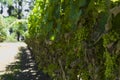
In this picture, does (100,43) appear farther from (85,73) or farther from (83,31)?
(85,73)

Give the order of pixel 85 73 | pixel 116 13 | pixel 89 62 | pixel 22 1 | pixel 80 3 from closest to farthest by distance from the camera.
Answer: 1. pixel 116 13
2. pixel 80 3
3. pixel 89 62
4. pixel 85 73
5. pixel 22 1

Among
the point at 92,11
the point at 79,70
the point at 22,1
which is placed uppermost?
the point at 92,11

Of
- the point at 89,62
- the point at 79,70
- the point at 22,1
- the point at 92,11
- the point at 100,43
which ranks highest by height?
the point at 92,11

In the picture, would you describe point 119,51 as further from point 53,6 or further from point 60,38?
point 60,38

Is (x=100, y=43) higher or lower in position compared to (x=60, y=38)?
higher

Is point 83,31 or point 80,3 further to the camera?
point 83,31

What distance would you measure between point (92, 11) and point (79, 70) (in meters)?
0.83

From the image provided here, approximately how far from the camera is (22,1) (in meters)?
73.4

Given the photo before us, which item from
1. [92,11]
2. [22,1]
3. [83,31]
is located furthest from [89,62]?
[22,1]

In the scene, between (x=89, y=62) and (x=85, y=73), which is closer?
(x=89, y=62)

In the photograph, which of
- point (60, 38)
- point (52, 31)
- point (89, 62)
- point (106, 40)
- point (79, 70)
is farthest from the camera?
point (60, 38)

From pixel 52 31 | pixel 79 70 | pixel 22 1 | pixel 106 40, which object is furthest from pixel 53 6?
pixel 22 1

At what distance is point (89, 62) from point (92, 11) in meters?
0.46

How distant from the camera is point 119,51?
2469 millimetres
